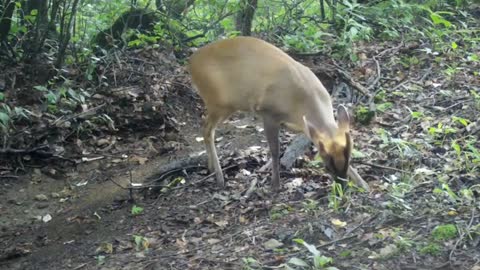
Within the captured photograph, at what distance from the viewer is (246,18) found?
11.0m

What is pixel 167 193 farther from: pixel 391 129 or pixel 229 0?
pixel 229 0

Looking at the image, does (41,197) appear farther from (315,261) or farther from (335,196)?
(315,261)

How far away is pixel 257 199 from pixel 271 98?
101 centimetres

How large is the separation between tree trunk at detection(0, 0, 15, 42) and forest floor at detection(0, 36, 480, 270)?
1455 mm

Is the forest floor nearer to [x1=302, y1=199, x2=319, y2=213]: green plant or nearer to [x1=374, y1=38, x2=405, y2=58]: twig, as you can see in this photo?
[x1=302, y1=199, x2=319, y2=213]: green plant

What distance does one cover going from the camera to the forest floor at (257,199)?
17.6ft

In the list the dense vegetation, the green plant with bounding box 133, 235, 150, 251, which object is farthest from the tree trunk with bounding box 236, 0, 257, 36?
the green plant with bounding box 133, 235, 150, 251

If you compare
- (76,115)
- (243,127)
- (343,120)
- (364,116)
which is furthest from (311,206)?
(76,115)

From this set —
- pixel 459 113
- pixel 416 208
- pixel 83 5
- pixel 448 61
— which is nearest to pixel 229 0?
pixel 83 5

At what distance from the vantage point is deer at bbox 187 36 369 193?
6.57m

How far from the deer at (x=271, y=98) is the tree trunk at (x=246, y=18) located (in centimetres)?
321

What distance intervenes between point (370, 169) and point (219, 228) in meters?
1.58

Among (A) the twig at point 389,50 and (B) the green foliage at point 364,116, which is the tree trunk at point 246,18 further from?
(B) the green foliage at point 364,116

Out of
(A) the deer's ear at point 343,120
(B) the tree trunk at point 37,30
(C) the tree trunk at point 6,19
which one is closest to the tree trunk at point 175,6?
(B) the tree trunk at point 37,30
